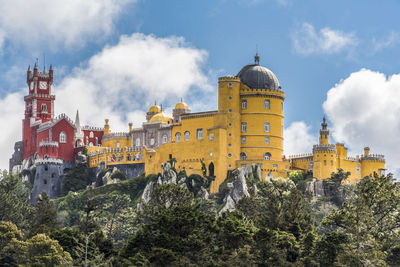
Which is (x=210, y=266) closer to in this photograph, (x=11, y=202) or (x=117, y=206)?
(x=11, y=202)

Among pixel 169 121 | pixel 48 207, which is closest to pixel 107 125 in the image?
pixel 169 121

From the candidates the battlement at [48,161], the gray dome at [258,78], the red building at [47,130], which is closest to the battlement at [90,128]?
the red building at [47,130]

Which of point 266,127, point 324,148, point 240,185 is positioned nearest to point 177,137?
point 266,127

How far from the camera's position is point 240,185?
114688mm

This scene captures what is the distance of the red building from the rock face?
29130 millimetres

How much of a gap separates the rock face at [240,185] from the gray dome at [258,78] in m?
10.7

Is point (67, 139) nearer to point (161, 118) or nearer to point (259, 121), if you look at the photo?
point (161, 118)

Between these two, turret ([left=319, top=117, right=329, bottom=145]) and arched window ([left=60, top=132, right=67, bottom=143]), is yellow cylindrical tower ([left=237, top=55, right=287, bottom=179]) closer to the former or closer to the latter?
turret ([left=319, top=117, right=329, bottom=145])

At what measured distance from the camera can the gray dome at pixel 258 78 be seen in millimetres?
122188

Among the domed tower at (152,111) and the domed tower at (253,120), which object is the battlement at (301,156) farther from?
the domed tower at (152,111)

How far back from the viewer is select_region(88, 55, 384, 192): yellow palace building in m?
119

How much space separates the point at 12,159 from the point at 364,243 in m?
81.1

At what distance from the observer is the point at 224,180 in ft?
389

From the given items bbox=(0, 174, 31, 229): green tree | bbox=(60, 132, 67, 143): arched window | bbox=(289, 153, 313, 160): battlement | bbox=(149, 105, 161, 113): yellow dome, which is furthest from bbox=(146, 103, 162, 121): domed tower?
bbox=(0, 174, 31, 229): green tree
